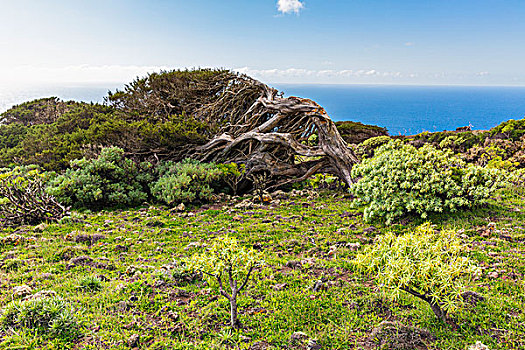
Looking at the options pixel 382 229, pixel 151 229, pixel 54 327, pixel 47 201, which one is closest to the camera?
pixel 54 327

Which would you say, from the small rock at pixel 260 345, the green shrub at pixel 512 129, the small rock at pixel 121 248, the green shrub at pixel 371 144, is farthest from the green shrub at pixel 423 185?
the green shrub at pixel 512 129

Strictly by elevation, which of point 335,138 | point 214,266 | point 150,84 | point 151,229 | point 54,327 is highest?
point 150,84

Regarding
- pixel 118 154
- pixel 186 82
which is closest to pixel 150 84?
pixel 186 82

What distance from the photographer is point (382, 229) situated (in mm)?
6637

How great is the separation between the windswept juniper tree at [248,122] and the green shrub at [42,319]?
838cm

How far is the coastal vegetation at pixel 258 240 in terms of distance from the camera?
3.38 metres

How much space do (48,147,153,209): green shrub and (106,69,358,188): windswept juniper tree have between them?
1887mm

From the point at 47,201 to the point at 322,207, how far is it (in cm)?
800

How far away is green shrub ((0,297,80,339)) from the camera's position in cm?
339

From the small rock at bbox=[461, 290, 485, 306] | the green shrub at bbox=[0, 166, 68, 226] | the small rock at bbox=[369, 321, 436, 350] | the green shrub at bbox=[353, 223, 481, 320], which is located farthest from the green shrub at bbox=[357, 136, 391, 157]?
the green shrub at bbox=[0, 166, 68, 226]

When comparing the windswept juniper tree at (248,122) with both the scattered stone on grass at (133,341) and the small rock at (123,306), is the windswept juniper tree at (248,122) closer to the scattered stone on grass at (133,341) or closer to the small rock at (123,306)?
the small rock at (123,306)

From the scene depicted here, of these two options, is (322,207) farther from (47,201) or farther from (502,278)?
(47,201)

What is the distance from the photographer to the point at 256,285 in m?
4.50

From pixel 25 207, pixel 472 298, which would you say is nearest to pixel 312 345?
pixel 472 298
